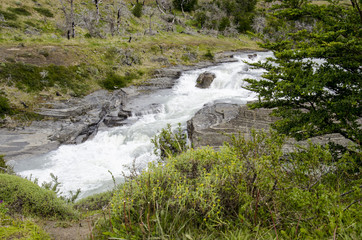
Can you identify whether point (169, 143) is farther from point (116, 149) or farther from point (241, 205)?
point (116, 149)

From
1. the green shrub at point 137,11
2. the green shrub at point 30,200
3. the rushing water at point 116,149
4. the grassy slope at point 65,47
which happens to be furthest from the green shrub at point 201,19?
the green shrub at point 30,200

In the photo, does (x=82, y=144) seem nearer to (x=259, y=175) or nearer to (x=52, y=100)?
(x=52, y=100)

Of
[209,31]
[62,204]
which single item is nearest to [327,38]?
[62,204]

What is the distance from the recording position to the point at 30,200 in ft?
17.9

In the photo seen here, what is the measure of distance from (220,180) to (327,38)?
4.74m

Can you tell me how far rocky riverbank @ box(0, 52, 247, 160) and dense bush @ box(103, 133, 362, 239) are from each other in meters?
11.8

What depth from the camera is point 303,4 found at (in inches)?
267

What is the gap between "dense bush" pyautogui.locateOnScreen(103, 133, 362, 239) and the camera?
9.82ft

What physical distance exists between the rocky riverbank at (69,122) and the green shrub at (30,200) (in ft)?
26.7

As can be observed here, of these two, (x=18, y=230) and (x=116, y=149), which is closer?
(x=18, y=230)

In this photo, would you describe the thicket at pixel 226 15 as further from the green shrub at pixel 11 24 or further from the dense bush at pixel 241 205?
the dense bush at pixel 241 205

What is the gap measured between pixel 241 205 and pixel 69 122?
14975 mm

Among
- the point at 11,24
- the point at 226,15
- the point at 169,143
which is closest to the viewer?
the point at 169,143

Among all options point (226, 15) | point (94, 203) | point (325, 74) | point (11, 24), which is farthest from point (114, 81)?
point (226, 15)
